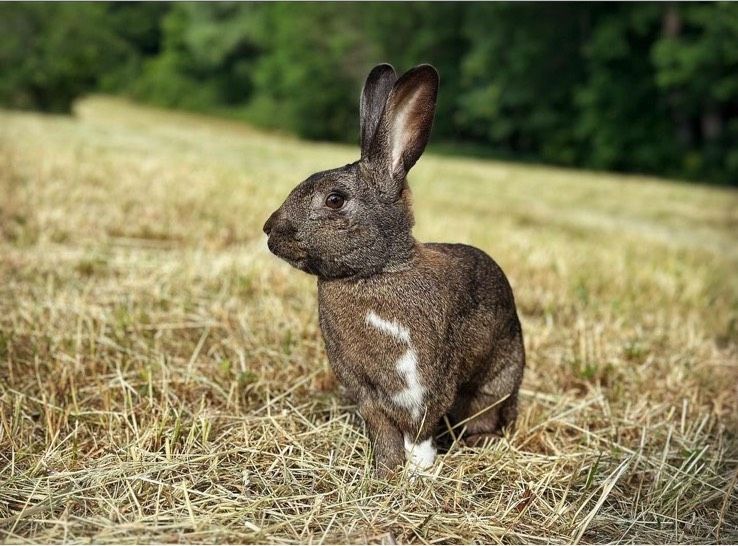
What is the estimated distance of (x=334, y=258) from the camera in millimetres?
2545

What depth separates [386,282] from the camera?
8.45 feet

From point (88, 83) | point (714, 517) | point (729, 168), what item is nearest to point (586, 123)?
point (729, 168)

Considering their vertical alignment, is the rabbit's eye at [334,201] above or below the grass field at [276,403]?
above

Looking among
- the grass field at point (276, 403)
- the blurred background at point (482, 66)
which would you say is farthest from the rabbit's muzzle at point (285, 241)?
the blurred background at point (482, 66)

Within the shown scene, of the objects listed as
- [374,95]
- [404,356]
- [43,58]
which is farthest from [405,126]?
[43,58]

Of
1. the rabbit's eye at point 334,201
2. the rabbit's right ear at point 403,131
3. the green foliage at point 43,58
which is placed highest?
the rabbit's right ear at point 403,131

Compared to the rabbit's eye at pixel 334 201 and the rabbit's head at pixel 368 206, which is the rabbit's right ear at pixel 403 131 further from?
the rabbit's eye at pixel 334 201

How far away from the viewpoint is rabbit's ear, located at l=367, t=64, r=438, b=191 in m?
2.57

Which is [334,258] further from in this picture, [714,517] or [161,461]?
[714,517]

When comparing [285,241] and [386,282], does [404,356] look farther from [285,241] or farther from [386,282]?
[285,241]

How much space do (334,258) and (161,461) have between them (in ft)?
2.59

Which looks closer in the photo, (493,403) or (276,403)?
(493,403)

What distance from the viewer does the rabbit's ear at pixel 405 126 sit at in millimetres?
2570

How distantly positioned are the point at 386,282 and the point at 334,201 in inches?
11.4
